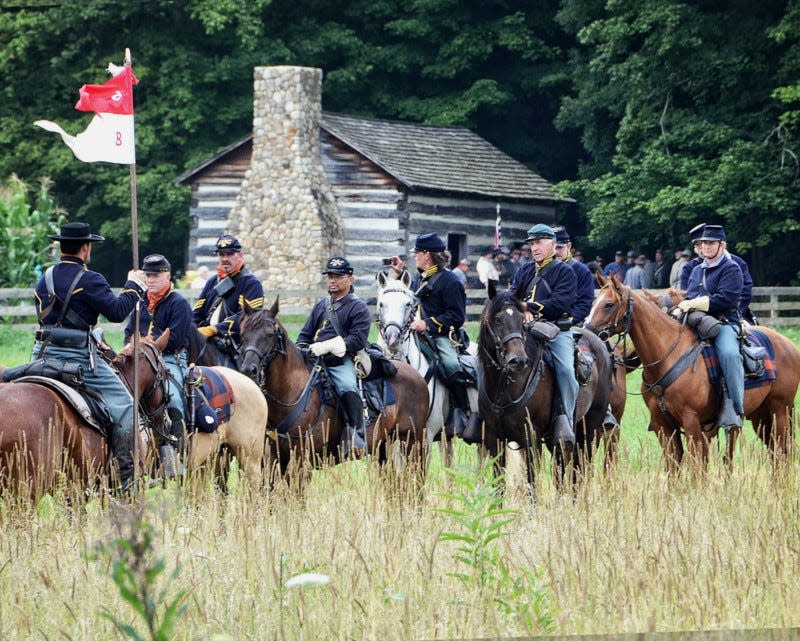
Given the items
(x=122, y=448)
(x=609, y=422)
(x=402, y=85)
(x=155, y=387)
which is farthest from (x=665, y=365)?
(x=402, y=85)

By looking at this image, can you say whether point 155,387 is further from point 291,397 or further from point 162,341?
point 291,397

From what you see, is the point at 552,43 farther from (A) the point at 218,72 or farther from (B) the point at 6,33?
(B) the point at 6,33

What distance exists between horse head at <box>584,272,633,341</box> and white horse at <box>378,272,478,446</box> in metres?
1.36

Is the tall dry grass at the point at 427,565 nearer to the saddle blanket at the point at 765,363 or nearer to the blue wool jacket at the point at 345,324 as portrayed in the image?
the blue wool jacket at the point at 345,324

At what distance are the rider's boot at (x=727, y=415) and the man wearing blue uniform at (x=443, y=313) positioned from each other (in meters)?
2.25

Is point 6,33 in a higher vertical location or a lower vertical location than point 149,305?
higher

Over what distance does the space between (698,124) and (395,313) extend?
79.5ft

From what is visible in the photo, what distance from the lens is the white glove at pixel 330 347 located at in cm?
1299

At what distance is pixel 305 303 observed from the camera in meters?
34.8

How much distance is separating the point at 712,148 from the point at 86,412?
28.2 meters

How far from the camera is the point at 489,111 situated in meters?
48.5

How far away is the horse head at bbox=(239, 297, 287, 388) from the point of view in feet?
40.8

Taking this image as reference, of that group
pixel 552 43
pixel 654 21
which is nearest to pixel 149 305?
pixel 654 21

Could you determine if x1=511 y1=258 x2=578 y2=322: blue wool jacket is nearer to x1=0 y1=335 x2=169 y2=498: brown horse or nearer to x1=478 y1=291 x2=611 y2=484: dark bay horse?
x1=478 y1=291 x2=611 y2=484: dark bay horse
